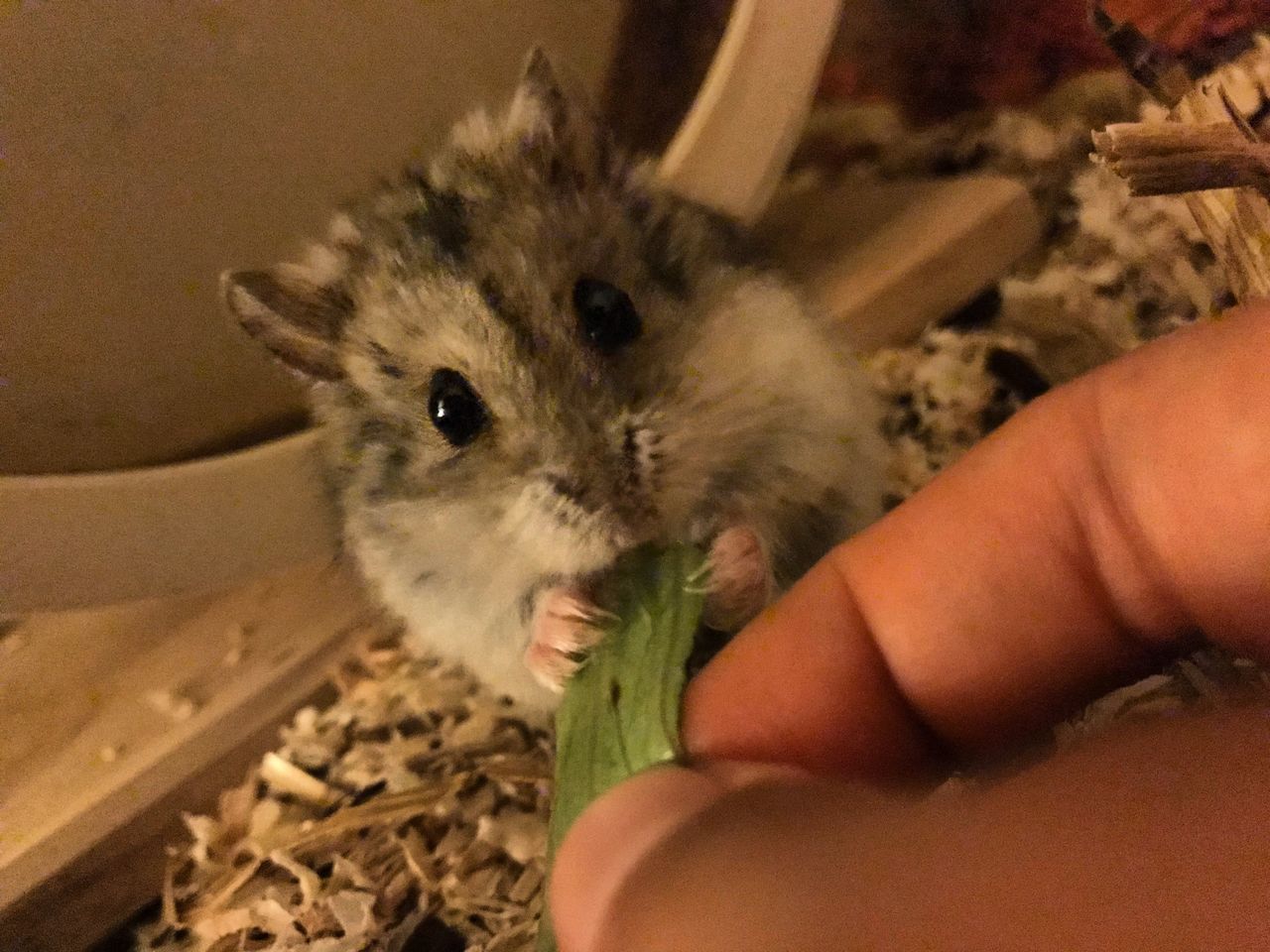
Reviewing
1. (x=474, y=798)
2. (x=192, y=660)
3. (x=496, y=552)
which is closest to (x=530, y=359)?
(x=496, y=552)

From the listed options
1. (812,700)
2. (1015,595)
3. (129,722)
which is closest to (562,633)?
(812,700)

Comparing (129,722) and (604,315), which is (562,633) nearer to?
(604,315)

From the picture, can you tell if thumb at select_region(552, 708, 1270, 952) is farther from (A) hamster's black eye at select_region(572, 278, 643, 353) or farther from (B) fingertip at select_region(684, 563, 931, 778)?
(A) hamster's black eye at select_region(572, 278, 643, 353)

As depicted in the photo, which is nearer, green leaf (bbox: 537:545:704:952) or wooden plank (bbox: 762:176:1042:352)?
green leaf (bbox: 537:545:704:952)

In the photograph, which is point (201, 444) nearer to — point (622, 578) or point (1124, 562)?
point (622, 578)

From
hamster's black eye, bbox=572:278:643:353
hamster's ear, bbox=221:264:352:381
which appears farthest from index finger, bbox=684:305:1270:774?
hamster's ear, bbox=221:264:352:381

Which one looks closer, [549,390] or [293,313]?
[549,390]
